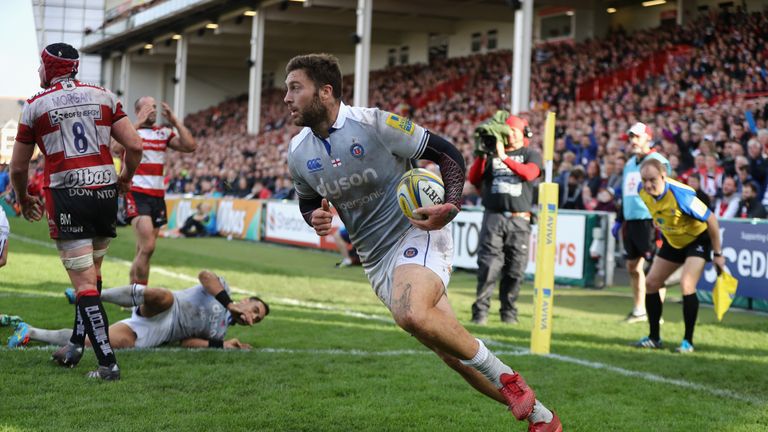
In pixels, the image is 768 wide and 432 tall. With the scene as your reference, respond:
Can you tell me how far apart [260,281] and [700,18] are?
1936 cm

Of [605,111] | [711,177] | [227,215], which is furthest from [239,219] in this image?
[711,177]

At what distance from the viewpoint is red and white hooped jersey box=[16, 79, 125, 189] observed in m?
6.23

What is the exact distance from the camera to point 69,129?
6.28 meters

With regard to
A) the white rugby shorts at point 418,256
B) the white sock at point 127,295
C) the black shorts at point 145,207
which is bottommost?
the white sock at point 127,295

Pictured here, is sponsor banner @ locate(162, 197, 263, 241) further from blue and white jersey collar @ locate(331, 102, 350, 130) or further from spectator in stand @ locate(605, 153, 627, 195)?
blue and white jersey collar @ locate(331, 102, 350, 130)

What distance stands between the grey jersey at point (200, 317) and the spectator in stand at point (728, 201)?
30.0 feet

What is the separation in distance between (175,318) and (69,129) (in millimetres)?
1961

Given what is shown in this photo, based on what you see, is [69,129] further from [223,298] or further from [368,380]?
[368,380]

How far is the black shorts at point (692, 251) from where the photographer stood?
329 inches

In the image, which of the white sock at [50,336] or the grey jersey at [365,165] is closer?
the grey jersey at [365,165]

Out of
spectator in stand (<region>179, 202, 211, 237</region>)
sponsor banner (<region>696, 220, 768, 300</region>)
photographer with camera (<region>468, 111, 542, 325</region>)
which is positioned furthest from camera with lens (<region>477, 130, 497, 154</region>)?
spectator in stand (<region>179, 202, 211, 237</region>)

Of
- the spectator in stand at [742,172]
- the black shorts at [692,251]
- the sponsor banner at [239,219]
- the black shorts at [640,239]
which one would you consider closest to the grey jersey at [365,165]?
the black shorts at [692,251]

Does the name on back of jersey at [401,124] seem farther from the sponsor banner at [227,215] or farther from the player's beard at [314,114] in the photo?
the sponsor banner at [227,215]

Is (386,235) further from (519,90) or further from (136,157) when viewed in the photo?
(519,90)
